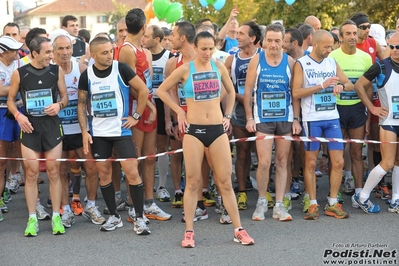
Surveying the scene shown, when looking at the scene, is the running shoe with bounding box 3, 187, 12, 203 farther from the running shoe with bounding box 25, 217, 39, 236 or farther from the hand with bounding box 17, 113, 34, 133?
the hand with bounding box 17, 113, 34, 133

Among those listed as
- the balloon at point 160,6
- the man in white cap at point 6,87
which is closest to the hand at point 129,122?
the man in white cap at point 6,87

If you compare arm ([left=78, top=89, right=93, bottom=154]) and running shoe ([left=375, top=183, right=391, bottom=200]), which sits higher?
arm ([left=78, top=89, right=93, bottom=154])

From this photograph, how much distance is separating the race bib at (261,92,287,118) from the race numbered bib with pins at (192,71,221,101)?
1043mm

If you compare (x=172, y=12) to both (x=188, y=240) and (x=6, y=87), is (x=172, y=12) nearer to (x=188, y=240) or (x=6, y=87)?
(x=6, y=87)

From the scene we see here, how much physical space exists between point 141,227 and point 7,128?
2302 millimetres

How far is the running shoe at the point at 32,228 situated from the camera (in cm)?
746

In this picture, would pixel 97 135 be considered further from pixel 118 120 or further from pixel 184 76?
pixel 184 76

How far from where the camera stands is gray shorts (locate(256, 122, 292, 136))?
798cm

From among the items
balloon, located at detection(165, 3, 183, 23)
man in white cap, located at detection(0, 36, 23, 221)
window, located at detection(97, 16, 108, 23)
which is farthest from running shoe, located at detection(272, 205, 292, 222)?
window, located at detection(97, 16, 108, 23)

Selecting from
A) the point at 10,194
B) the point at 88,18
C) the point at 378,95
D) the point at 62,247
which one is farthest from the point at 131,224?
the point at 88,18

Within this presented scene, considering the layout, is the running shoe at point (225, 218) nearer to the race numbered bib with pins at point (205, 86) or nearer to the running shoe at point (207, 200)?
the running shoe at point (207, 200)

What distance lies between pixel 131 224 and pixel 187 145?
1.47 meters

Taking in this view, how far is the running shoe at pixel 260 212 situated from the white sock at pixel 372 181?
1183 mm

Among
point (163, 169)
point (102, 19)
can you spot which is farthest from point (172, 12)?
point (102, 19)
